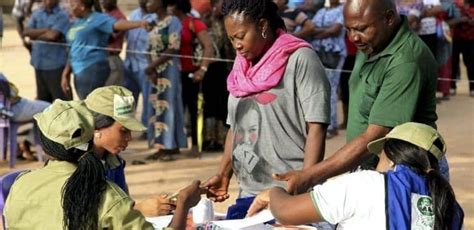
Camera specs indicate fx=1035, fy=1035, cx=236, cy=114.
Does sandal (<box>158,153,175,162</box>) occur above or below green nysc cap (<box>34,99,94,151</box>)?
below

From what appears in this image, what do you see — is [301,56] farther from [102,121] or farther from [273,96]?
[102,121]

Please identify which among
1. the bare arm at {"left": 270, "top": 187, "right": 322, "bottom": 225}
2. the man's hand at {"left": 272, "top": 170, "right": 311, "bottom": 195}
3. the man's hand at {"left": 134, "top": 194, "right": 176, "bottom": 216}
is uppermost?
the bare arm at {"left": 270, "top": 187, "right": 322, "bottom": 225}

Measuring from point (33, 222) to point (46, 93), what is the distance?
7388mm

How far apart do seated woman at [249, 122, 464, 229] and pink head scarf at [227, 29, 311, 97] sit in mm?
922

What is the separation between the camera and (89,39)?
10.0 meters

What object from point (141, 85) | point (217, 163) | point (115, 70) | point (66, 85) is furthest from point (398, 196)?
point (141, 85)

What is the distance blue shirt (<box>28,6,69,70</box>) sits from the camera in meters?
10.5

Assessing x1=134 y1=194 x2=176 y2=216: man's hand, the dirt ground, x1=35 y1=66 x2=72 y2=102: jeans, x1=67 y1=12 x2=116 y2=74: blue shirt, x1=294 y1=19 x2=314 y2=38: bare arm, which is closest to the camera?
x1=134 y1=194 x2=176 y2=216: man's hand

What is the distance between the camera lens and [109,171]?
4.31 m

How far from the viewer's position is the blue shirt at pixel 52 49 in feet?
34.5

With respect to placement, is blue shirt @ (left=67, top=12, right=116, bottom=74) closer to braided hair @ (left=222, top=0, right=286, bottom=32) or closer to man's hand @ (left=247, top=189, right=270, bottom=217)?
braided hair @ (left=222, top=0, right=286, bottom=32)

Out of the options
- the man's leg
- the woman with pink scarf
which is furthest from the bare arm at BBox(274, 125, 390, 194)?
the man's leg

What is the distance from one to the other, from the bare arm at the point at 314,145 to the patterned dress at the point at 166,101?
573 centimetres

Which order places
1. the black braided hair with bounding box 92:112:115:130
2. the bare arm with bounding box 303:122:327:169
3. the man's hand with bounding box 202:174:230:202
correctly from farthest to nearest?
the man's hand with bounding box 202:174:230:202, the bare arm with bounding box 303:122:327:169, the black braided hair with bounding box 92:112:115:130
